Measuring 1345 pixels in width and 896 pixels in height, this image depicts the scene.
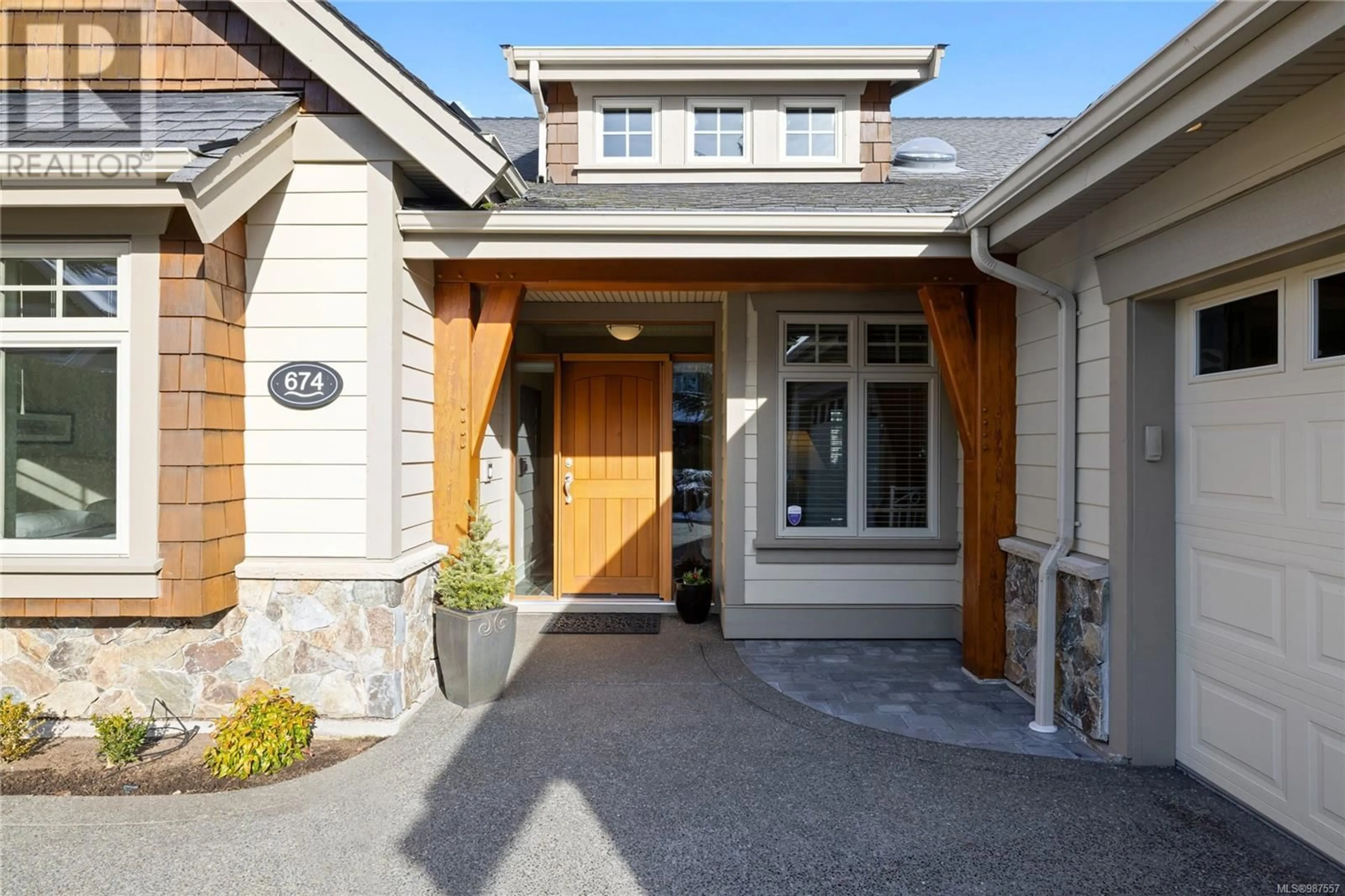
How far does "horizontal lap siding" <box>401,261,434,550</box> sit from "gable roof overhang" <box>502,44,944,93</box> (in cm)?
282

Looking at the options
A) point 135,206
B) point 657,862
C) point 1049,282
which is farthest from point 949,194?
point 135,206

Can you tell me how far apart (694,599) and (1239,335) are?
3744 millimetres

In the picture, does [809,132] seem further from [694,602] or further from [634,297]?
[694,602]

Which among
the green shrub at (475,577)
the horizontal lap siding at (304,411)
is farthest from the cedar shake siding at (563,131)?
the green shrub at (475,577)

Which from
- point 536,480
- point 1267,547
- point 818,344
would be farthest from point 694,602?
point 1267,547

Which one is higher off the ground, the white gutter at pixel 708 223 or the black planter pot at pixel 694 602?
the white gutter at pixel 708 223

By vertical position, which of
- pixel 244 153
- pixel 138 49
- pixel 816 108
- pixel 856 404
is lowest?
pixel 856 404

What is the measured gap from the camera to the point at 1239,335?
276cm

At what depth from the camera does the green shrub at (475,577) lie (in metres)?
3.83

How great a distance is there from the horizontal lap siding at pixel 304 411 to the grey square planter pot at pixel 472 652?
657 mm

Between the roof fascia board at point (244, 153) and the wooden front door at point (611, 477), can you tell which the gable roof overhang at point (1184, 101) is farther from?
the roof fascia board at point (244, 153)

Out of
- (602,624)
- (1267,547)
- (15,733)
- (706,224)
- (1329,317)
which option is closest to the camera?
(1329,317)

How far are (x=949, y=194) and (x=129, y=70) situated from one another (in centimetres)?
479

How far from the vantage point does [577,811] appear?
8.93 ft
